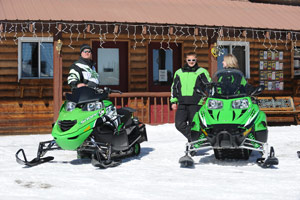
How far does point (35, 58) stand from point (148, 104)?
3.41m

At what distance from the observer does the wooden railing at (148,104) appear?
12641 millimetres

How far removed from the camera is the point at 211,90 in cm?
668

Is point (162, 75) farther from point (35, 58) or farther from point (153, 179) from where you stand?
point (153, 179)

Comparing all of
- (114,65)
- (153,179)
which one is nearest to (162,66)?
(114,65)

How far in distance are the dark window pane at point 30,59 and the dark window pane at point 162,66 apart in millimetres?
3527

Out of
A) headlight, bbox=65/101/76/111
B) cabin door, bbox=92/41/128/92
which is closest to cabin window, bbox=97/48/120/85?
cabin door, bbox=92/41/128/92

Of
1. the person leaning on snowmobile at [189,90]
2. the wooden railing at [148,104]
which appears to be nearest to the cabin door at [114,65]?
the wooden railing at [148,104]

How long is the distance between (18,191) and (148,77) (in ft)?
30.2

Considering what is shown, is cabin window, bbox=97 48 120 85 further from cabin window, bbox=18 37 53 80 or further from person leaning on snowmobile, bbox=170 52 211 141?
person leaning on snowmobile, bbox=170 52 211 141

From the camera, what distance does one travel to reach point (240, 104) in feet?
20.4

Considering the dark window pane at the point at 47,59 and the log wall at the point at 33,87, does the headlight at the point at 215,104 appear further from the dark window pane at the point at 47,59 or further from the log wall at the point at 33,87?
the dark window pane at the point at 47,59

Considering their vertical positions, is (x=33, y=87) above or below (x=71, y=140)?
above

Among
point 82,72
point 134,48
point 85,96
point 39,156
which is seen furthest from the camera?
point 134,48

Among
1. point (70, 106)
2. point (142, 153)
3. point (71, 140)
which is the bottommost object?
point (142, 153)
